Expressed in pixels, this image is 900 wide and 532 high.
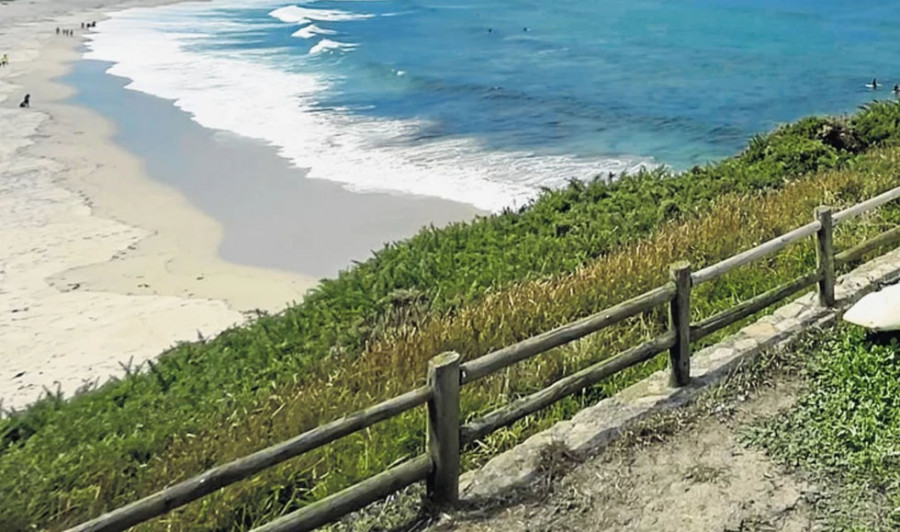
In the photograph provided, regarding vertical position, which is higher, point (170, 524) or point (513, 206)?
point (170, 524)

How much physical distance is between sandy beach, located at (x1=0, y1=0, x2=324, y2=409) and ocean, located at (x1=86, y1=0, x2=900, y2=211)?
5.19 metres

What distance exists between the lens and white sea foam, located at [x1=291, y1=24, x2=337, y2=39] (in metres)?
59.8

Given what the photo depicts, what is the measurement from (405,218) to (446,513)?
1599 centimetres

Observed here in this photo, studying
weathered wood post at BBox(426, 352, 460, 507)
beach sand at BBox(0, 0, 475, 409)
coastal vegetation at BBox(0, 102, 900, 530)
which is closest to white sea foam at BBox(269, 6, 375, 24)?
beach sand at BBox(0, 0, 475, 409)

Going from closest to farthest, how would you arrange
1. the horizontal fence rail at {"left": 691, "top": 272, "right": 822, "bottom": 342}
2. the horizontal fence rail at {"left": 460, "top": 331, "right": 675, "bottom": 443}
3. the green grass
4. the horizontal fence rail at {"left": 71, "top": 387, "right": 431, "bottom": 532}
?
1. the horizontal fence rail at {"left": 71, "top": 387, "right": 431, "bottom": 532}
2. the green grass
3. the horizontal fence rail at {"left": 460, "top": 331, "right": 675, "bottom": 443}
4. the horizontal fence rail at {"left": 691, "top": 272, "right": 822, "bottom": 342}

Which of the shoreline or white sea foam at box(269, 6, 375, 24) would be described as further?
white sea foam at box(269, 6, 375, 24)

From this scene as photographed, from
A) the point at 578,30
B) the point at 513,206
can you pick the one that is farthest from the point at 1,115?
the point at 578,30

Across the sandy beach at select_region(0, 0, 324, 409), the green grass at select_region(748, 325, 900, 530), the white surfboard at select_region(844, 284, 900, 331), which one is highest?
the white surfboard at select_region(844, 284, 900, 331)

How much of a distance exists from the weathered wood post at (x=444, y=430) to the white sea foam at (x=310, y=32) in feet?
187

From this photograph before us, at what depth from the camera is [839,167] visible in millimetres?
16453

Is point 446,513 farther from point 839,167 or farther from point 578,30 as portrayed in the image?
point 578,30

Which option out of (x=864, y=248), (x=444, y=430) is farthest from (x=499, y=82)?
(x=444, y=430)

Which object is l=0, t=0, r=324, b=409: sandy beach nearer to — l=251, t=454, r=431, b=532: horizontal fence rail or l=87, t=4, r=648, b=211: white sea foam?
l=87, t=4, r=648, b=211: white sea foam

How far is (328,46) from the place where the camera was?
54188 mm
